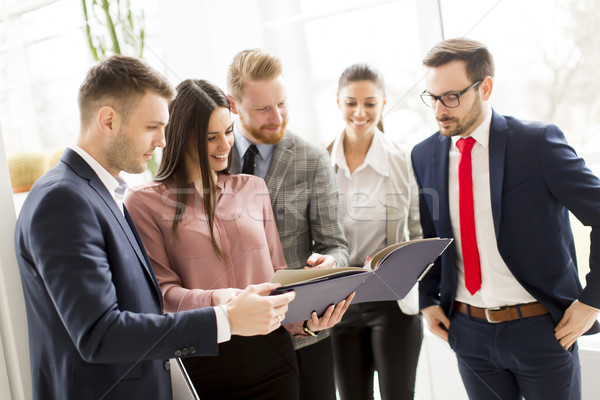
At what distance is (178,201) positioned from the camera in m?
1.31

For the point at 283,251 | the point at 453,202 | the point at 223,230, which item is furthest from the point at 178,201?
the point at 453,202

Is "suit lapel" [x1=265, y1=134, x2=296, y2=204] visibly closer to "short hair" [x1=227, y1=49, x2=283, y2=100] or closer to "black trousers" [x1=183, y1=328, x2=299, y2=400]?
"short hair" [x1=227, y1=49, x2=283, y2=100]

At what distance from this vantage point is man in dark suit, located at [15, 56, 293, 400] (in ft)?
2.88

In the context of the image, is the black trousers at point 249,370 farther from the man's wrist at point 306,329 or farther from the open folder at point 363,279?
the open folder at point 363,279

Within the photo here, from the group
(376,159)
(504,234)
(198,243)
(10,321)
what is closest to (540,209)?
(504,234)

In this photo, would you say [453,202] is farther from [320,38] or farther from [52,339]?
[52,339]

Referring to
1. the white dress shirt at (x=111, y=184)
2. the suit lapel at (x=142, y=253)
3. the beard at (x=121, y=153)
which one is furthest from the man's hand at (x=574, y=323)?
the beard at (x=121, y=153)

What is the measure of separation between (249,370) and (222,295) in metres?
0.28

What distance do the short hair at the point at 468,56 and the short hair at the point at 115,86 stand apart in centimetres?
80

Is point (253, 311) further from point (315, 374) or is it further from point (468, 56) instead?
point (468, 56)

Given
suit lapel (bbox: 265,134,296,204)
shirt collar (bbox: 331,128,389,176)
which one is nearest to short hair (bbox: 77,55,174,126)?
suit lapel (bbox: 265,134,296,204)

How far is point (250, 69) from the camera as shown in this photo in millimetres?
1451

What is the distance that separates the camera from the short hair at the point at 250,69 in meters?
1.45

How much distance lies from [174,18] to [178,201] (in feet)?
2.29
